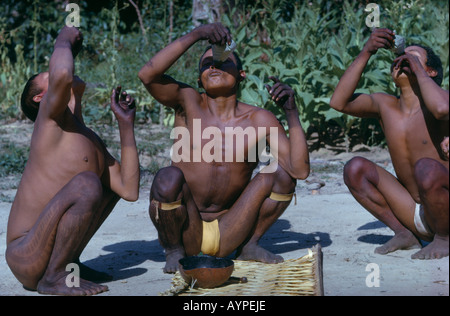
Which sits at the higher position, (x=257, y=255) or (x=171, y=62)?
(x=171, y=62)

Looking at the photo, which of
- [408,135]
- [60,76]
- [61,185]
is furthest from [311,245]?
[60,76]

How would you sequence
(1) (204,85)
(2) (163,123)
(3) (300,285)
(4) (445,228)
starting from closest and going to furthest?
(4) (445,228)
(3) (300,285)
(1) (204,85)
(2) (163,123)

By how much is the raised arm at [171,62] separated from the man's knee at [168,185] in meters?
0.41

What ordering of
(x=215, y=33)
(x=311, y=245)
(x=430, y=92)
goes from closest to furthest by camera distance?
(x=430, y=92)
(x=215, y=33)
(x=311, y=245)

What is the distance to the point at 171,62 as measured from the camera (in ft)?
12.2

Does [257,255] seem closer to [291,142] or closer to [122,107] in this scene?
[291,142]

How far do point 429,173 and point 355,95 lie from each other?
129cm

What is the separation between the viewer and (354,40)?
23.1 feet

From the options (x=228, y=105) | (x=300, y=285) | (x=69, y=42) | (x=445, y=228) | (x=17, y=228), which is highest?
(x=69, y=42)

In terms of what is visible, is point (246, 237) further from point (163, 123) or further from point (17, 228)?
point (163, 123)

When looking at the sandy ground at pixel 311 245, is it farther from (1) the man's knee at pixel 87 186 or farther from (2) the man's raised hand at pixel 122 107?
(2) the man's raised hand at pixel 122 107

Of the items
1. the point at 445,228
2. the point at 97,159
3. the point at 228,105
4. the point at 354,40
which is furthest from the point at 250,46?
the point at 445,228

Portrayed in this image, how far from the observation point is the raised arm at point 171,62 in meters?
3.60

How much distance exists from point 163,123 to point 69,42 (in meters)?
4.65
